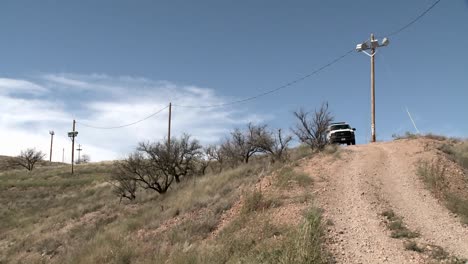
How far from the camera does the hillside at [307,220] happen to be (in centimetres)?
1030

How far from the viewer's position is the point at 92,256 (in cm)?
1426

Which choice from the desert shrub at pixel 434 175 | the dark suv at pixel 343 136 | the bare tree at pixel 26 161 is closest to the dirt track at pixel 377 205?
the desert shrub at pixel 434 175

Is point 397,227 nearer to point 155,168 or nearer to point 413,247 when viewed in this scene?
point 413,247

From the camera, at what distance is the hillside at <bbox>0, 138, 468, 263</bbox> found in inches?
405

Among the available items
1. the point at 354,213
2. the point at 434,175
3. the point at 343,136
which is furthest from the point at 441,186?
the point at 343,136

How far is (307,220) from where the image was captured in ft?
33.6

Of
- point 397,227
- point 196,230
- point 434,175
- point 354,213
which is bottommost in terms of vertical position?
point 196,230

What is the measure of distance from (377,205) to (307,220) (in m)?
4.67

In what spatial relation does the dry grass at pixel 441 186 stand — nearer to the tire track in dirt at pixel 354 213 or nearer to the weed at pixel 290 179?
the tire track in dirt at pixel 354 213

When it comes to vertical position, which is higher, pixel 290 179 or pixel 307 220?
pixel 290 179

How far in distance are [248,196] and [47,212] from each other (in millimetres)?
24237

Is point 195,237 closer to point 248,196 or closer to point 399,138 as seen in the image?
point 248,196

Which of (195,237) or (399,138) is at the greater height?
(399,138)

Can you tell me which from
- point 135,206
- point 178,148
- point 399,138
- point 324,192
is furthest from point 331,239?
point 178,148
